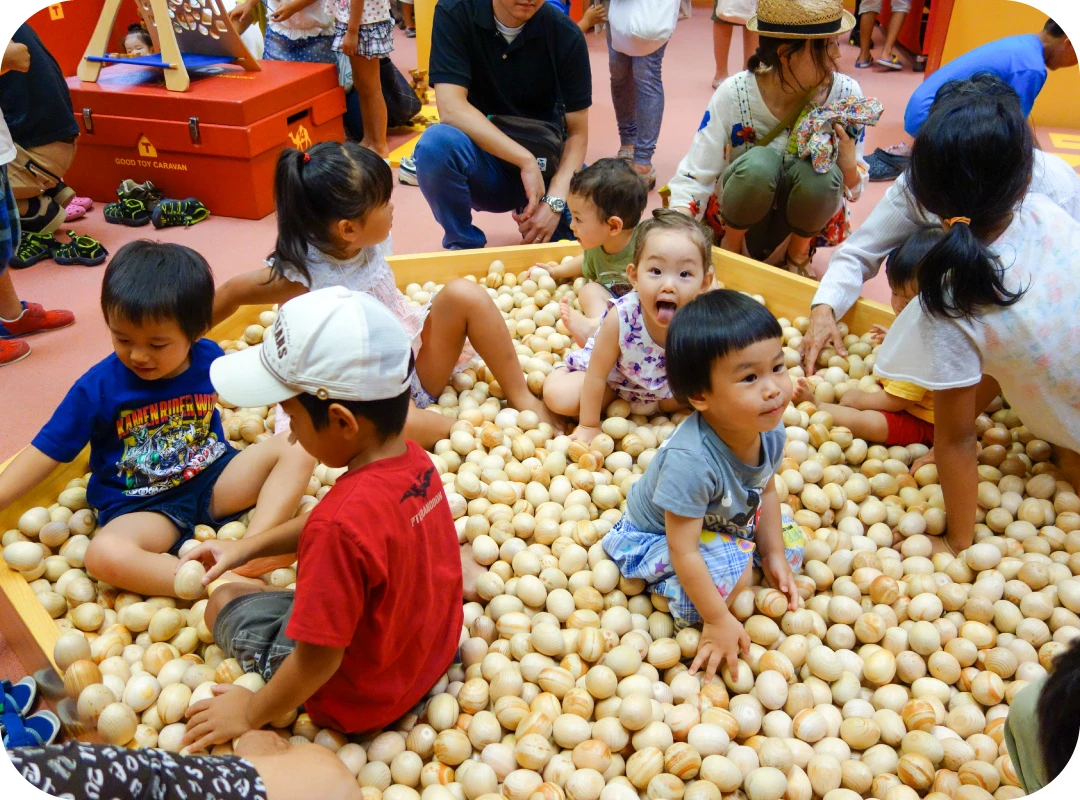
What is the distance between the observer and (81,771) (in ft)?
2.32

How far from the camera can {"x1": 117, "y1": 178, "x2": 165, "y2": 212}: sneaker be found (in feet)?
9.50

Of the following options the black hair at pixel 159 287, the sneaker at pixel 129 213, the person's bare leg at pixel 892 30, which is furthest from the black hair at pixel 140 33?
the person's bare leg at pixel 892 30

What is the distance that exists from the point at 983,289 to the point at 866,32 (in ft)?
14.1

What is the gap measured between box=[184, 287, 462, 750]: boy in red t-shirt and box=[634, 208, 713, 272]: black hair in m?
0.72

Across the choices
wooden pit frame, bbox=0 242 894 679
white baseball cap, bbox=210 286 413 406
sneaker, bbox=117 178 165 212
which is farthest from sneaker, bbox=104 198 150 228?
white baseball cap, bbox=210 286 413 406

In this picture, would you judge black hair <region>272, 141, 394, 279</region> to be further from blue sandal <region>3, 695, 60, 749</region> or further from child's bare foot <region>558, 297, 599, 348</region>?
blue sandal <region>3, 695, 60, 749</region>

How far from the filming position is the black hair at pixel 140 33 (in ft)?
12.4

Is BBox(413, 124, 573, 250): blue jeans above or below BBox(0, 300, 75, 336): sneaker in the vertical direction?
above

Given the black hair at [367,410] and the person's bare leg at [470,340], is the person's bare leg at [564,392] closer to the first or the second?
the person's bare leg at [470,340]

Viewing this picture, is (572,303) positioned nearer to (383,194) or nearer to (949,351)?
(383,194)

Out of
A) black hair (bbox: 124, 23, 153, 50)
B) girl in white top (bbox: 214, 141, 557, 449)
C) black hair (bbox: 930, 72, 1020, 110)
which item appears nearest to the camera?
black hair (bbox: 930, 72, 1020, 110)

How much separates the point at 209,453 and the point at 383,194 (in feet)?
1.82

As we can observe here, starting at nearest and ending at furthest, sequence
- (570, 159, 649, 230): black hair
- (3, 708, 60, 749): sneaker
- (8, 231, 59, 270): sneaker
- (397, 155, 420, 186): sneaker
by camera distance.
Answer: (3, 708, 60, 749): sneaker → (570, 159, 649, 230): black hair → (8, 231, 59, 270): sneaker → (397, 155, 420, 186): sneaker

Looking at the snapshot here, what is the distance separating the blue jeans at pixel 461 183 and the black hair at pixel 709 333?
1352 mm
